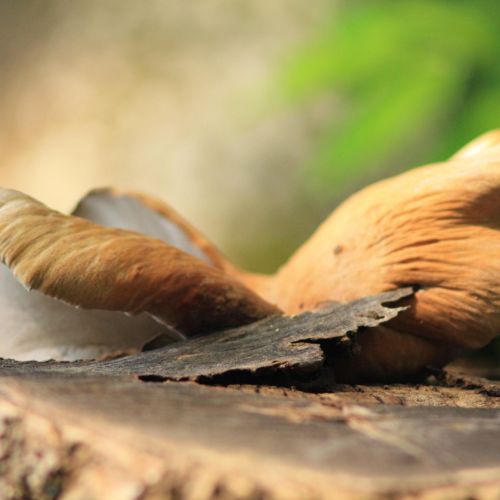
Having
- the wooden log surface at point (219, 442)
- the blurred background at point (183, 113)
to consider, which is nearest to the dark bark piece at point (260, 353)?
the wooden log surface at point (219, 442)

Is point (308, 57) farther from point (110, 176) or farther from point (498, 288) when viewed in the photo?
point (498, 288)

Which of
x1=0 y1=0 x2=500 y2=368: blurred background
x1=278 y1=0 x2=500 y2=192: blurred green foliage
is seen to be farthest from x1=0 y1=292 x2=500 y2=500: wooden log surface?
x1=0 y1=0 x2=500 y2=368: blurred background

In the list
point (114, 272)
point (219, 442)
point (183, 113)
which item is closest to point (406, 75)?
point (183, 113)

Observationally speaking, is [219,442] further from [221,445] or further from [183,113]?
[183,113]

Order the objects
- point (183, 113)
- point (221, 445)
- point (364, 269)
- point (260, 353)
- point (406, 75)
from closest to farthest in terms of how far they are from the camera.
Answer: point (221, 445) < point (260, 353) < point (364, 269) < point (406, 75) < point (183, 113)

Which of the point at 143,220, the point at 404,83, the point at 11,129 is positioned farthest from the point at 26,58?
the point at 143,220

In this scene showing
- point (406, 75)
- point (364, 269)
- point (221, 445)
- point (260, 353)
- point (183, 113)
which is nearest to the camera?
point (221, 445)

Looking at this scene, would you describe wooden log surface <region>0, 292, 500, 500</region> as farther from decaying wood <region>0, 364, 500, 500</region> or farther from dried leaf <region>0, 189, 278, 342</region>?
dried leaf <region>0, 189, 278, 342</region>

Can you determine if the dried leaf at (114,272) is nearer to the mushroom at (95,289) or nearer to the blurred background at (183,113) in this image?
the mushroom at (95,289)
